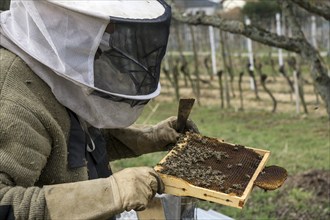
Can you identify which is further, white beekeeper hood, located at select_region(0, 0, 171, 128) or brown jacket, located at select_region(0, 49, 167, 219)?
white beekeeper hood, located at select_region(0, 0, 171, 128)

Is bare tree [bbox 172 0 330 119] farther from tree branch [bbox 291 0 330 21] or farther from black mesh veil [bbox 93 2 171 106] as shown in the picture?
black mesh veil [bbox 93 2 171 106]

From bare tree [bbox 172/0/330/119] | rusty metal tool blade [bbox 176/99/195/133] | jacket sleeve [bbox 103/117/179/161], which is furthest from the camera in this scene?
bare tree [bbox 172/0/330/119]

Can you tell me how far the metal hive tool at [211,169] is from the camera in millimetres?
1773

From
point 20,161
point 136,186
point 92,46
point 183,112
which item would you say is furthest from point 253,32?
point 20,161

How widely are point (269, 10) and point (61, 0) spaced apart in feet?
60.7

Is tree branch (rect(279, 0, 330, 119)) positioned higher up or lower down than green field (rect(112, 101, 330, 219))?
higher up

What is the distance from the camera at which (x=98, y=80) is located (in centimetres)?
182

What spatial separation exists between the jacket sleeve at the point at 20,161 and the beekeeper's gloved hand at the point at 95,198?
42mm

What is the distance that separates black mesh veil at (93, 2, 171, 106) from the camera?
1808 mm

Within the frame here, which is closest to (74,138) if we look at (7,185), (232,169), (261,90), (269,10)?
(7,185)

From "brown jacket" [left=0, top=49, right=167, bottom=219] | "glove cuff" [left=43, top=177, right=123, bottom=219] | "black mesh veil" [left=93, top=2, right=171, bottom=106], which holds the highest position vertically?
"black mesh veil" [left=93, top=2, right=171, bottom=106]

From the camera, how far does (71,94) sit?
1.86 m

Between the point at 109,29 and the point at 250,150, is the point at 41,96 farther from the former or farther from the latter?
the point at 250,150

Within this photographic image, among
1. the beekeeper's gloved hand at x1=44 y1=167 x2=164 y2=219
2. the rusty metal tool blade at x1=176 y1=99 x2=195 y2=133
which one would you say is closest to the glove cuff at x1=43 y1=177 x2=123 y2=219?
the beekeeper's gloved hand at x1=44 y1=167 x2=164 y2=219
